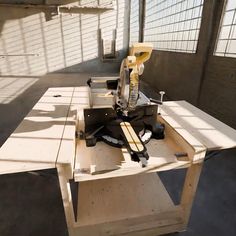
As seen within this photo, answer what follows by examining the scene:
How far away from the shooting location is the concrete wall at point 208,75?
7.17 feet

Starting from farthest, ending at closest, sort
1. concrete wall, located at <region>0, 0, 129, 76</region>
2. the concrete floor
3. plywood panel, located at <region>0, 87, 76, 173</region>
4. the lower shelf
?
concrete wall, located at <region>0, 0, 129, 76</region>
the concrete floor
the lower shelf
plywood panel, located at <region>0, 87, 76, 173</region>

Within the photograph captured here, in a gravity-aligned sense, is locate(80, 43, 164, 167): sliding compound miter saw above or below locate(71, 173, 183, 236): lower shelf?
above

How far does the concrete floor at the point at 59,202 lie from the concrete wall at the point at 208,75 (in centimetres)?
70

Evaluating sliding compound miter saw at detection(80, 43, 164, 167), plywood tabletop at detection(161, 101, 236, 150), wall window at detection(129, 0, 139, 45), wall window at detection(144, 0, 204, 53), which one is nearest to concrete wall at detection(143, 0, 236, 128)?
wall window at detection(144, 0, 204, 53)

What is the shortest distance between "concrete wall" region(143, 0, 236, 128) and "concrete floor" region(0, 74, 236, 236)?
70 centimetres

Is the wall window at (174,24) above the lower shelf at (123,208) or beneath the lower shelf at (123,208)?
above

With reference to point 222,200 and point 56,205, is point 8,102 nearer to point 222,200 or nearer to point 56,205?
point 56,205

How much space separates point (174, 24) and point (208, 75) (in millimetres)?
1676

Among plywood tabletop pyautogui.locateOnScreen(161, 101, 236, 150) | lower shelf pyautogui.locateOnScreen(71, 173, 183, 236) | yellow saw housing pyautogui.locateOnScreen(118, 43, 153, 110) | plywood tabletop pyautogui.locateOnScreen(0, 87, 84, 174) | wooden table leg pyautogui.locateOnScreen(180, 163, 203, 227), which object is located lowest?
lower shelf pyautogui.locateOnScreen(71, 173, 183, 236)

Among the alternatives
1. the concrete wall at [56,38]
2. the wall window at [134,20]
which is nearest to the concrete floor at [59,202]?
the wall window at [134,20]

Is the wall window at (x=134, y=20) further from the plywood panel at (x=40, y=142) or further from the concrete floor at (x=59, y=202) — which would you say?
the plywood panel at (x=40, y=142)

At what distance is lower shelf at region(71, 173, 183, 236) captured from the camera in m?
1.09

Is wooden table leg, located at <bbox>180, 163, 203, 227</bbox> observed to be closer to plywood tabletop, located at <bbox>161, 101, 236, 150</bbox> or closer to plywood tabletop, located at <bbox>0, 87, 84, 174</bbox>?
plywood tabletop, located at <bbox>161, 101, 236, 150</bbox>

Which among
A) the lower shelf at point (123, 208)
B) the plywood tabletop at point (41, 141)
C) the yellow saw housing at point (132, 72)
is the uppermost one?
the yellow saw housing at point (132, 72)
